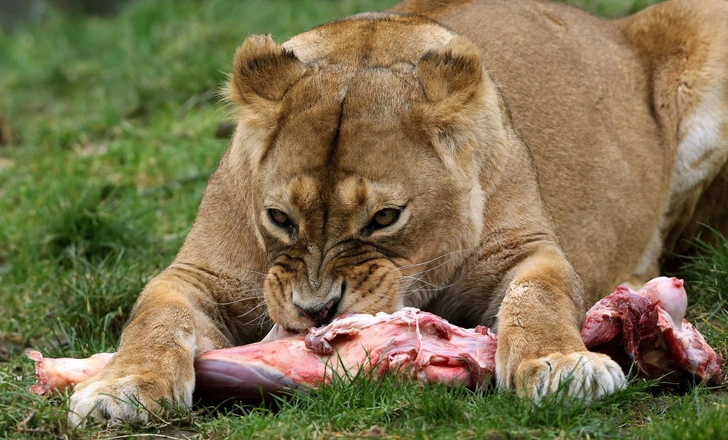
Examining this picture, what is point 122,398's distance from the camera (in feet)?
12.9

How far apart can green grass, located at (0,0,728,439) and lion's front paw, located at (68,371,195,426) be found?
0.05 metres

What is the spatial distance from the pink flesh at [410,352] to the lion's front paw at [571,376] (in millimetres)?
251

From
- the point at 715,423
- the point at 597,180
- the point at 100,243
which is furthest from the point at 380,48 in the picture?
the point at 100,243

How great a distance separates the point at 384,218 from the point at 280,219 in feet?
1.28

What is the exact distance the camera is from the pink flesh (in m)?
4.16

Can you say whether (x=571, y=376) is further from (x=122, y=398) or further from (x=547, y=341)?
(x=122, y=398)

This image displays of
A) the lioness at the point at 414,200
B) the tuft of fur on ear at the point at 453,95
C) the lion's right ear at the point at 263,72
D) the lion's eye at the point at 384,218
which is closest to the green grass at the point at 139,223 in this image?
the lioness at the point at 414,200

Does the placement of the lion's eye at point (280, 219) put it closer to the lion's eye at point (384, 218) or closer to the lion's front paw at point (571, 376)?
the lion's eye at point (384, 218)

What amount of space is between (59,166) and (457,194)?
456 centimetres

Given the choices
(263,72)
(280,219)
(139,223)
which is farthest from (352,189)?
(139,223)

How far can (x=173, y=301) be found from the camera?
454 cm

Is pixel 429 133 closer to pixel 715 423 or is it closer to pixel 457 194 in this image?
pixel 457 194

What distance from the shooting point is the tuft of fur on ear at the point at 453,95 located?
444 cm

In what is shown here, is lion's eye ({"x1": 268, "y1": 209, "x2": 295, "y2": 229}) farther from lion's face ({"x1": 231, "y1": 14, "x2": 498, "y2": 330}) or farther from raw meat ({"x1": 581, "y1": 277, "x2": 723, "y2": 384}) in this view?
raw meat ({"x1": 581, "y1": 277, "x2": 723, "y2": 384})
